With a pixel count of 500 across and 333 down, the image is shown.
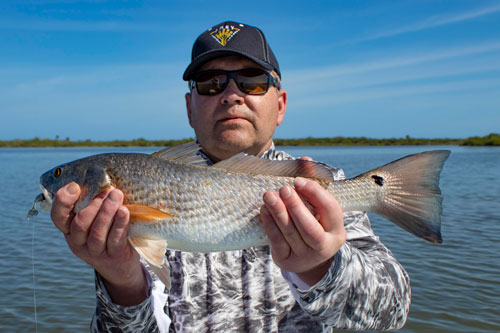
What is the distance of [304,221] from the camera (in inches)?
84.5

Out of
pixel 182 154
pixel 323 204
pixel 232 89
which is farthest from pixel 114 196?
pixel 232 89

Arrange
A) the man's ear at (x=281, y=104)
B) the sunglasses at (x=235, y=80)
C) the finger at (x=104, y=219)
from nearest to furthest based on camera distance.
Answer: the finger at (x=104, y=219)
the sunglasses at (x=235, y=80)
the man's ear at (x=281, y=104)

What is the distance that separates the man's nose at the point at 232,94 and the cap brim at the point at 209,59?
24cm

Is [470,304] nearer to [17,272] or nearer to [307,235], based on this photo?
[307,235]

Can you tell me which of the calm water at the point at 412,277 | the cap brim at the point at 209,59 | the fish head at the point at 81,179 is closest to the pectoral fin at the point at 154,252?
the fish head at the point at 81,179

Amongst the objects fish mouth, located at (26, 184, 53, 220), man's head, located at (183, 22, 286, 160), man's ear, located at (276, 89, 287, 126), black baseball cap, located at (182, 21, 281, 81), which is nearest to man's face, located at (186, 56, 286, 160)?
man's head, located at (183, 22, 286, 160)

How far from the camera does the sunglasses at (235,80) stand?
339cm

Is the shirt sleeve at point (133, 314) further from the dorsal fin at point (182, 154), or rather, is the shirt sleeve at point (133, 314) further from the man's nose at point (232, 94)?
the man's nose at point (232, 94)

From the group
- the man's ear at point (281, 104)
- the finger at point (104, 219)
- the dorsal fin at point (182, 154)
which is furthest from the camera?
the man's ear at point (281, 104)

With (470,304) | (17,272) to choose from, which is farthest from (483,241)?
(17,272)

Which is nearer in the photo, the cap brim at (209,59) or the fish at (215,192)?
the fish at (215,192)

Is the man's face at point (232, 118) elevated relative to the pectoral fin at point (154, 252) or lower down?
elevated

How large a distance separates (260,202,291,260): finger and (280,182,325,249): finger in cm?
15

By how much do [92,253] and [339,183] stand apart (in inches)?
63.3
